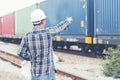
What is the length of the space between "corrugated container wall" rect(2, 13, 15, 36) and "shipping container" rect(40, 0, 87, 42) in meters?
14.7

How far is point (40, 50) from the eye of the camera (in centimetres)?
532

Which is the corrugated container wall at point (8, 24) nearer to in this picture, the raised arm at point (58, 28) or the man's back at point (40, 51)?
the raised arm at point (58, 28)

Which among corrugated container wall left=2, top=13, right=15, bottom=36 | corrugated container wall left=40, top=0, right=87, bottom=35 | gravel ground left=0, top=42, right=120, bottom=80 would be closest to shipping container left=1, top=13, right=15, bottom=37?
corrugated container wall left=2, top=13, right=15, bottom=36

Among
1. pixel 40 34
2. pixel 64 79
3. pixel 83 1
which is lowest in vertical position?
pixel 64 79

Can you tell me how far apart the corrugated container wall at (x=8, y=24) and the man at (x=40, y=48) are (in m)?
35.7

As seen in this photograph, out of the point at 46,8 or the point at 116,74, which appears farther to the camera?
the point at 46,8

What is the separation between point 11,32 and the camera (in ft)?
137

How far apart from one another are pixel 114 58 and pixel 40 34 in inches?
309

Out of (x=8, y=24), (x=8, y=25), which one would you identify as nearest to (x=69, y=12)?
(x=8, y=25)

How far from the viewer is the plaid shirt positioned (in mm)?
5301

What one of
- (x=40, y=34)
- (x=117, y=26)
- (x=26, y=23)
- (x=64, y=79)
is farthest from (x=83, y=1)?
(x=40, y=34)

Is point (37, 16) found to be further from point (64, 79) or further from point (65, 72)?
point (65, 72)

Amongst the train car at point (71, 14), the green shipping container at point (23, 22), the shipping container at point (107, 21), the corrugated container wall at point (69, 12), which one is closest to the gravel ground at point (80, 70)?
the shipping container at point (107, 21)

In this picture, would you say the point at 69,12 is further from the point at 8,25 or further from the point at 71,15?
the point at 8,25
